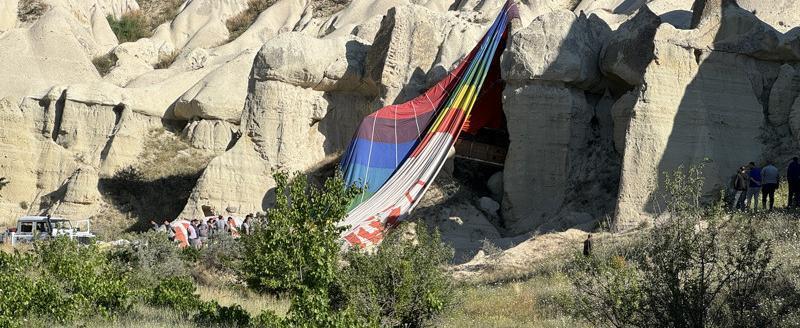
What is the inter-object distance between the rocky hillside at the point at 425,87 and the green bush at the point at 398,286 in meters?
7.62

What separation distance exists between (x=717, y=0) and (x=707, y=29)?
0.70 m

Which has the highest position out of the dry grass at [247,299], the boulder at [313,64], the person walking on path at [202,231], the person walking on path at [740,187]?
the boulder at [313,64]

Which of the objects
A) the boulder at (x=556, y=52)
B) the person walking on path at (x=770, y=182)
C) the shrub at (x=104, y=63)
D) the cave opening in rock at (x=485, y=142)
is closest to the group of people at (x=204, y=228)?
the cave opening in rock at (x=485, y=142)

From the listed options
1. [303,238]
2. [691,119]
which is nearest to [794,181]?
[691,119]

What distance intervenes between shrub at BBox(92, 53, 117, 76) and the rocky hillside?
17.7 feet

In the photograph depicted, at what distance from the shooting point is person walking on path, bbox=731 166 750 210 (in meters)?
→ 21.3

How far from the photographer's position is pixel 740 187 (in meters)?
21.3

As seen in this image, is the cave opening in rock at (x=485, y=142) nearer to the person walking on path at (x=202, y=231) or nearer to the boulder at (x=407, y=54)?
the boulder at (x=407, y=54)

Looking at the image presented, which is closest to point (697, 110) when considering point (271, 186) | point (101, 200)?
point (271, 186)

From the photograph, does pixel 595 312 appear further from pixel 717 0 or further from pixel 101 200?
pixel 101 200

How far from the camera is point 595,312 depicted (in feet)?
45.3

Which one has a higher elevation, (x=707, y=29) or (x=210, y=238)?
(x=707, y=29)

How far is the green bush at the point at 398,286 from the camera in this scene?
15.0 meters

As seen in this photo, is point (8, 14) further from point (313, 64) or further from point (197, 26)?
point (313, 64)
